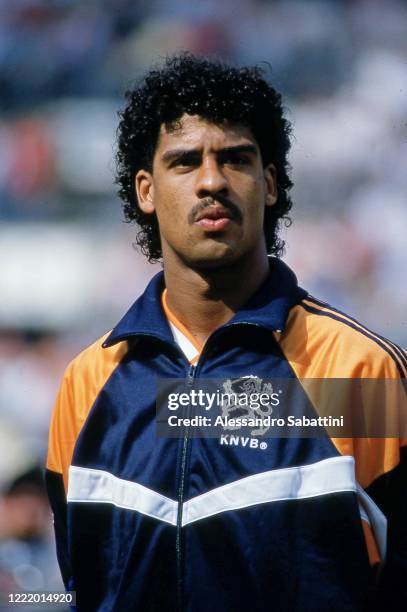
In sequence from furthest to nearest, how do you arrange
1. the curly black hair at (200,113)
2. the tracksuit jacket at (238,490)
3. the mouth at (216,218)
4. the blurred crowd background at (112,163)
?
the blurred crowd background at (112,163) < the curly black hair at (200,113) < the mouth at (216,218) < the tracksuit jacket at (238,490)

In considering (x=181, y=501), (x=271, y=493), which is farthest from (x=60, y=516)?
(x=271, y=493)

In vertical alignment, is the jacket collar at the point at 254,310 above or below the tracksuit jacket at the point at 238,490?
above

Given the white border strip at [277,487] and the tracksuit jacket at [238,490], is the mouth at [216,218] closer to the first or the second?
the tracksuit jacket at [238,490]

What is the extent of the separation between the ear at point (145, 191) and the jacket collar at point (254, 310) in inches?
6.4

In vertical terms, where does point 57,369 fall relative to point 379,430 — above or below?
above

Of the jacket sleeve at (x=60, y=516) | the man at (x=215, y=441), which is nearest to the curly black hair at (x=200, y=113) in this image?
the man at (x=215, y=441)

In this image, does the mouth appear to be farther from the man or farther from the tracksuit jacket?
the tracksuit jacket

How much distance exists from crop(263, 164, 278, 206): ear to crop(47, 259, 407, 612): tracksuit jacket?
15 centimetres

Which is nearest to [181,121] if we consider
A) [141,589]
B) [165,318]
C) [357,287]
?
[165,318]

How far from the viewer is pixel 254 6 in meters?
3.50

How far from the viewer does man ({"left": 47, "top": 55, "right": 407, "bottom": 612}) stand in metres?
1.62

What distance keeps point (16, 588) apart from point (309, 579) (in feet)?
4.40

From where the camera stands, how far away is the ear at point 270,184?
1902 mm

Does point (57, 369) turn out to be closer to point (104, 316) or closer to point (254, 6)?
point (104, 316)
